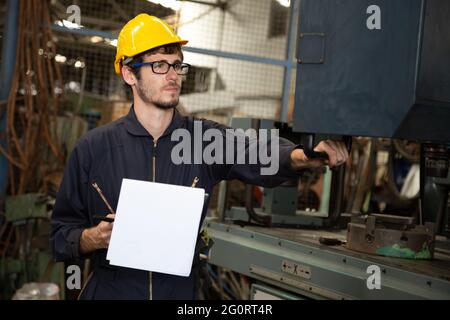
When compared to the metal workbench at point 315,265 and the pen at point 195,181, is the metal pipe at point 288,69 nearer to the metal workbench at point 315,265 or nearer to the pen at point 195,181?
the metal workbench at point 315,265

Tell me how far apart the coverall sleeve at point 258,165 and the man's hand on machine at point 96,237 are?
0.56 meters

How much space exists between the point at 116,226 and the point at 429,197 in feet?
6.27

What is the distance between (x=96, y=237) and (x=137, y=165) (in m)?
0.33

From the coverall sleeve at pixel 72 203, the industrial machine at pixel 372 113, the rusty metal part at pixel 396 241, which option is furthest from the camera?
the rusty metal part at pixel 396 241

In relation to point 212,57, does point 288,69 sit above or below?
below

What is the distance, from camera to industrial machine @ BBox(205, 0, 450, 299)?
7.09 ft

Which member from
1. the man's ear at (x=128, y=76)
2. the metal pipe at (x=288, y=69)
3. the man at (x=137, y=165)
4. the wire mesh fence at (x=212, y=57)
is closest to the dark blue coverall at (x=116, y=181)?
the man at (x=137, y=165)

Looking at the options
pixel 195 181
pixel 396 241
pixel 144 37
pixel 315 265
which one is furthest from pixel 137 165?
pixel 396 241

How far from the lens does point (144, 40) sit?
265 centimetres

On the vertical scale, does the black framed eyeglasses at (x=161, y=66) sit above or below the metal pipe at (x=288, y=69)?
below

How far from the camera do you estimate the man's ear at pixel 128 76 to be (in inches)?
107

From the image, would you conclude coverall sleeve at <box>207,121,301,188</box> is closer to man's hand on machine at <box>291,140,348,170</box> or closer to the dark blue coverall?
the dark blue coverall

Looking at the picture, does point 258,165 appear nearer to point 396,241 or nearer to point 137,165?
point 137,165

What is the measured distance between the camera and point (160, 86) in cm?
263
